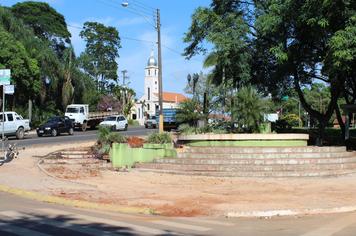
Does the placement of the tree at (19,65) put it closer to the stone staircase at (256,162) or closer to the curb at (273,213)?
the stone staircase at (256,162)

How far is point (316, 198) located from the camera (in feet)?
44.7

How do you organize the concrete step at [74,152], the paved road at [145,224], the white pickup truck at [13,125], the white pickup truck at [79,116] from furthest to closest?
the white pickup truck at [79,116]
the white pickup truck at [13,125]
the concrete step at [74,152]
the paved road at [145,224]

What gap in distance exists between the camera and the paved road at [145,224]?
916 centimetres

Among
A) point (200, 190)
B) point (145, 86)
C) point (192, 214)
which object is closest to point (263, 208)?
point (192, 214)

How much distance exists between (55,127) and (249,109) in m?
21.8

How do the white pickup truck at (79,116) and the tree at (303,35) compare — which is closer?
the tree at (303,35)

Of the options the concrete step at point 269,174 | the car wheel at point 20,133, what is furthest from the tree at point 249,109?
the car wheel at point 20,133

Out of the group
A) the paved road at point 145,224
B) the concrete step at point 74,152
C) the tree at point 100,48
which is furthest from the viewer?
the tree at point 100,48

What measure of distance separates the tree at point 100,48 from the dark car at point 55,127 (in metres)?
49.3

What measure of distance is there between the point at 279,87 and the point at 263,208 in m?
19.0

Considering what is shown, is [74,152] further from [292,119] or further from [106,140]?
[292,119]

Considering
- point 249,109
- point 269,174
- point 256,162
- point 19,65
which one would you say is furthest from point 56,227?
point 19,65

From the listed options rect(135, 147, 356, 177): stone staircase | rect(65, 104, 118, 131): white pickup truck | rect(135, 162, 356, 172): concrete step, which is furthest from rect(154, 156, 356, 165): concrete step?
rect(65, 104, 118, 131): white pickup truck

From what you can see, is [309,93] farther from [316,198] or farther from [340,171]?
[316,198]
